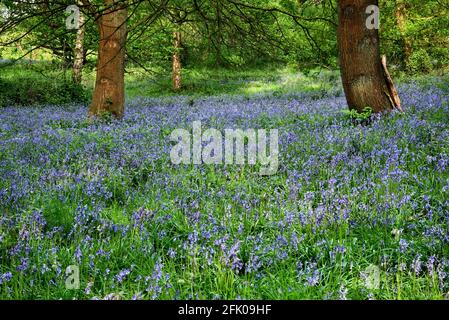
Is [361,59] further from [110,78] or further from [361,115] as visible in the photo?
[110,78]

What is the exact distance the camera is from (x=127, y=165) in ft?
17.9

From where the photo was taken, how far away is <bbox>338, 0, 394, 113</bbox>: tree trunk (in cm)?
711

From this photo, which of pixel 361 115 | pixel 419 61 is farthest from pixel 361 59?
pixel 419 61

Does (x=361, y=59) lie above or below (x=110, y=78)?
below

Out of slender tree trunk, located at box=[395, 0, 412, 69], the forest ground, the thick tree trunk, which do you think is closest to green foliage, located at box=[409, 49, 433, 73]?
slender tree trunk, located at box=[395, 0, 412, 69]

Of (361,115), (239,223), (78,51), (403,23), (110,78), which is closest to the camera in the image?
(239,223)

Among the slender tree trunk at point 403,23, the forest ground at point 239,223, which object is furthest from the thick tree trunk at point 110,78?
the slender tree trunk at point 403,23

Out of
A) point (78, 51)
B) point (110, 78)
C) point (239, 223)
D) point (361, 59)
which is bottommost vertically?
point (239, 223)

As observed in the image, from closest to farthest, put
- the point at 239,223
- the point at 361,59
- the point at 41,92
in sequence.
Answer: the point at 239,223
the point at 361,59
the point at 41,92

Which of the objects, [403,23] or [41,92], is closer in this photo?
[403,23]

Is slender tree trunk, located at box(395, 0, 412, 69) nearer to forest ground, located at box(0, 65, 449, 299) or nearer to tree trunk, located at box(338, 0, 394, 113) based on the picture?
tree trunk, located at box(338, 0, 394, 113)

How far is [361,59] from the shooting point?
23.7 feet

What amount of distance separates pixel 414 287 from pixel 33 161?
5107 millimetres

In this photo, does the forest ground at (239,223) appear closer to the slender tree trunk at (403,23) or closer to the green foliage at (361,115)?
the green foliage at (361,115)
